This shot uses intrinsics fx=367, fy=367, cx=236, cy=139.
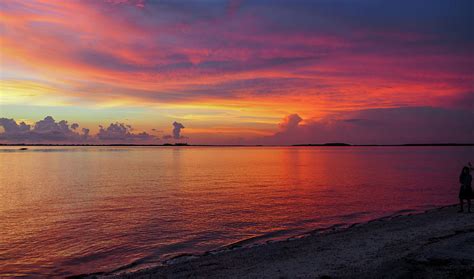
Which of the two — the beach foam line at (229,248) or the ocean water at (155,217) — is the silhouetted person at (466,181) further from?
the beach foam line at (229,248)

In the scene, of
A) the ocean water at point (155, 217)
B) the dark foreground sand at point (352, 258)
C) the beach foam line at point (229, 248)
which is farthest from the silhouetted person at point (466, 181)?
the beach foam line at point (229, 248)

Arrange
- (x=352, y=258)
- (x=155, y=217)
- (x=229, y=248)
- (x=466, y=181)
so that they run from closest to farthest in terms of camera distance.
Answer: (x=352, y=258)
(x=229, y=248)
(x=466, y=181)
(x=155, y=217)

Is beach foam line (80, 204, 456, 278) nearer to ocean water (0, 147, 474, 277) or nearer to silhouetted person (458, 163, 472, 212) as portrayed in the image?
ocean water (0, 147, 474, 277)

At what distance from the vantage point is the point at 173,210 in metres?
32.0

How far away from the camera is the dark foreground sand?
13.0 meters

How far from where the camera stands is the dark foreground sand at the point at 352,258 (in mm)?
13023

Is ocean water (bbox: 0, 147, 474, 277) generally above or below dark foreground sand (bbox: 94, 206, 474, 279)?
below

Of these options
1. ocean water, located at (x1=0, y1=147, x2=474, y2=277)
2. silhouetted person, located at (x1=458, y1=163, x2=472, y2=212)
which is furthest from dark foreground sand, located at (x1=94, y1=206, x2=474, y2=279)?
silhouetted person, located at (x1=458, y1=163, x2=472, y2=212)

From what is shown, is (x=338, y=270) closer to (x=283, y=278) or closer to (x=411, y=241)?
(x=283, y=278)

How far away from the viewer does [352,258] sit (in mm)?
14945

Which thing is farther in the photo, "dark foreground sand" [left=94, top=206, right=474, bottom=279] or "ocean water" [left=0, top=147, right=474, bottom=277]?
"ocean water" [left=0, top=147, right=474, bottom=277]

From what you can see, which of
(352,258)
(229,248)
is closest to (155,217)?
(229,248)

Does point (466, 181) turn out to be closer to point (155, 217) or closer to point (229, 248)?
point (229, 248)

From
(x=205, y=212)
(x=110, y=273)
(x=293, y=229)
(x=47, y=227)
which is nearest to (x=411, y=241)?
(x=293, y=229)
